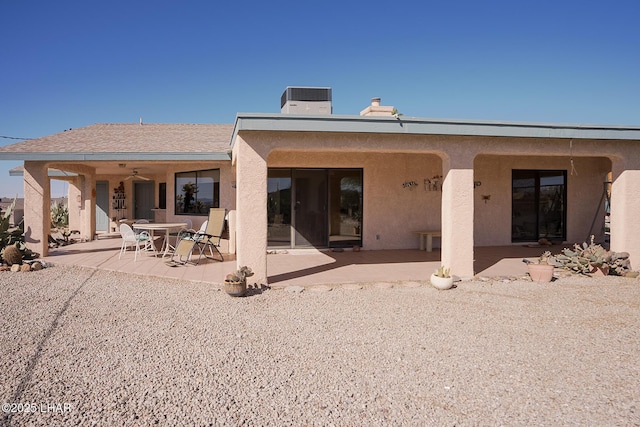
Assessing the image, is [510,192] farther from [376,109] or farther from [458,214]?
[458,214]

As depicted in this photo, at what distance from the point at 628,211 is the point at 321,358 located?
26.1 ft

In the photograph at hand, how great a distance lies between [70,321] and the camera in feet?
15.9

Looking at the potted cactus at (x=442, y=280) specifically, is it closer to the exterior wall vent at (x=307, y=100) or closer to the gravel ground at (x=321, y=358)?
the gravel ground at (x=321, y=358)

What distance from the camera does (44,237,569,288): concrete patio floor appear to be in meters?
7.49

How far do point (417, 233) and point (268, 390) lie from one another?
348 inches

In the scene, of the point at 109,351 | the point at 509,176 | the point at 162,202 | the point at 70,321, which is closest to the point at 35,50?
the point at 162,202

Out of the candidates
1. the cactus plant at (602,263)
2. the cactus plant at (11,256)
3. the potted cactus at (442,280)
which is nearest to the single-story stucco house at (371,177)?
the cactus plant at (602,263)

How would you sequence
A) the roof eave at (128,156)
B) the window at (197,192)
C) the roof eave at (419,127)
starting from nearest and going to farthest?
the roof eave at (419,127) < the roof eave at (128,156) < the window at (197,192)

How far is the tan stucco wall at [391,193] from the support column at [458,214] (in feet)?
12.9

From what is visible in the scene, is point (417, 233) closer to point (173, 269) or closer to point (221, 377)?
point (173, 269)

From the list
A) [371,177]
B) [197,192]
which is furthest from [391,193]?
[197,192]

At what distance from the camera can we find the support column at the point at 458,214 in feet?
23.5

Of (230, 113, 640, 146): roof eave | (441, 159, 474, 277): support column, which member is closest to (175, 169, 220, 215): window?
(230, 113, 640, 146): roof eave

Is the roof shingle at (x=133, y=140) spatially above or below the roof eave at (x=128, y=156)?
above
